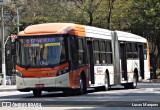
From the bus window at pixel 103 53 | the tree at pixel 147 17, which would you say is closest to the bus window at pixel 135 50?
the bus window at pixel 103 53

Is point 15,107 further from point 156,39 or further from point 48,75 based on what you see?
point 156,39

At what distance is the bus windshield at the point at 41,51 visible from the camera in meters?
23.2

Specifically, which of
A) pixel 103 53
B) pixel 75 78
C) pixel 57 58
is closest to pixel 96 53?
pixel 103 53

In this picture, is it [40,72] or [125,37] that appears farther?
[125,37]

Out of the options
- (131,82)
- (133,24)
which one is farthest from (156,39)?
(131,82)

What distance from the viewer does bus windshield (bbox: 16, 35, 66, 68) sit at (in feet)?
76.1

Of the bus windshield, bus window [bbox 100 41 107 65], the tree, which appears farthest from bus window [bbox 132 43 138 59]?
the tree

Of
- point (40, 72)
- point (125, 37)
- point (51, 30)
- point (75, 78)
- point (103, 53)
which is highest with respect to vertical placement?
point (51, 30)

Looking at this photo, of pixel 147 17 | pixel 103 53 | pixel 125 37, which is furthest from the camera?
pixel 147 17

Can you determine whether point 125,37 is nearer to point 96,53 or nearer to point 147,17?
point 96,53

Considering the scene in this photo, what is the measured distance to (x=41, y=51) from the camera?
76.6ft

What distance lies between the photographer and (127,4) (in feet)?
191

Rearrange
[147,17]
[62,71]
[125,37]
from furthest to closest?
[147,17], [125,37], [62,71]

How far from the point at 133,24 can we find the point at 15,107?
41.0 meters
